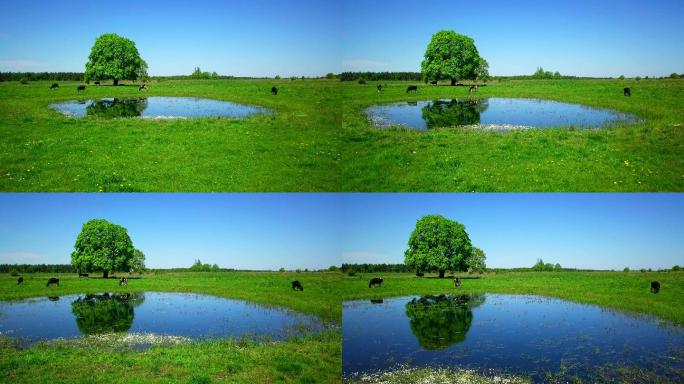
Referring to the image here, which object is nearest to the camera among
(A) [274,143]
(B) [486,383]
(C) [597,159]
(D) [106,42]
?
(B) [486,383]

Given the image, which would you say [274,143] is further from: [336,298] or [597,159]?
[597,159]

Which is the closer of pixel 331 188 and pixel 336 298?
pixel 331 188

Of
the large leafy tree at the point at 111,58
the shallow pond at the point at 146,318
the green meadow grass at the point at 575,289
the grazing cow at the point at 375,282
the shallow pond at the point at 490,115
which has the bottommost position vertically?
the shallow pond at the point at 146,318

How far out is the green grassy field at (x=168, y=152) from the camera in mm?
20250

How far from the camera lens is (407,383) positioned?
17719mm

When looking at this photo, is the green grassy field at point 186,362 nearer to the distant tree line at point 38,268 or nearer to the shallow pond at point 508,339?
the shallow pond at point 508,339

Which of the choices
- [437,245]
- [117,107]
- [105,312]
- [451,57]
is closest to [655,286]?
[437,245]

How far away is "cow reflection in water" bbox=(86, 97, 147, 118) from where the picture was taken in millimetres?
31875

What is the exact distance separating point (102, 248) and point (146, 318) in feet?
62.7

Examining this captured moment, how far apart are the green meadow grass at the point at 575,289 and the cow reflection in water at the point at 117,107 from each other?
18.5 meters

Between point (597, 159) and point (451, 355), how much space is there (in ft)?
35.3

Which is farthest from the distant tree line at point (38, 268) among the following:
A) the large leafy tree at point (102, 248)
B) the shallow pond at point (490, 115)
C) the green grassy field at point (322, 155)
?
the shallow pond at point (490, 115)

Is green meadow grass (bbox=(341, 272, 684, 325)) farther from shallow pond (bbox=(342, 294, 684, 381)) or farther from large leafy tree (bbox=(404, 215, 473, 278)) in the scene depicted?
large leafy tree (bbox=(404, 215, 473, 278))

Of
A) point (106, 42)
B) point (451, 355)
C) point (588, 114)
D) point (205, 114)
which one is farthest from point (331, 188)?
point (106, 42)
